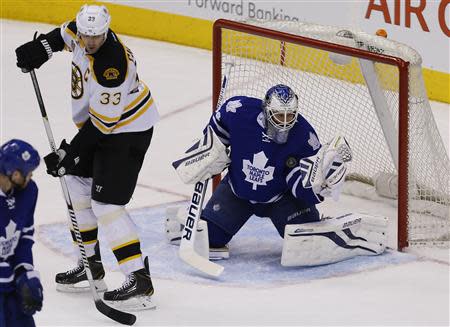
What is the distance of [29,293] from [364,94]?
283 cm

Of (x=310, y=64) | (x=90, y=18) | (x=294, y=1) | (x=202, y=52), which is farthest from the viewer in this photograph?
(x=202, y=52)

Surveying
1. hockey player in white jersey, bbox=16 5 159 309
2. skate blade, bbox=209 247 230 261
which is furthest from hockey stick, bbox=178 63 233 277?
hockey player in white jersey, bbox=16 5 159 309

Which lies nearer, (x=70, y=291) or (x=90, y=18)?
(x=90, y=18)

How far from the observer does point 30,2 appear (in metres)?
10.0

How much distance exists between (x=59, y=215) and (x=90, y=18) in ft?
5.26

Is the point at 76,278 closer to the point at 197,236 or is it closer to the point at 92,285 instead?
the point at 92,285

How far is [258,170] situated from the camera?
5.87m

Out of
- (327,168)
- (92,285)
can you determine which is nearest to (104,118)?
(92,285)

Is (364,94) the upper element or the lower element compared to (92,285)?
upper

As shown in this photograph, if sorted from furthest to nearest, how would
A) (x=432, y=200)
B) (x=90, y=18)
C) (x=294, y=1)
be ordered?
(x=294, y=1)
(x=432, y=200)
(x=90, y=18)

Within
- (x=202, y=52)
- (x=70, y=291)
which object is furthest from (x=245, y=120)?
(x=202, y=52)

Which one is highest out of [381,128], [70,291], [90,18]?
[90,18]

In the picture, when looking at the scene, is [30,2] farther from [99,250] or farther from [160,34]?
[99,250]

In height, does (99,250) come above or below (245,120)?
below
